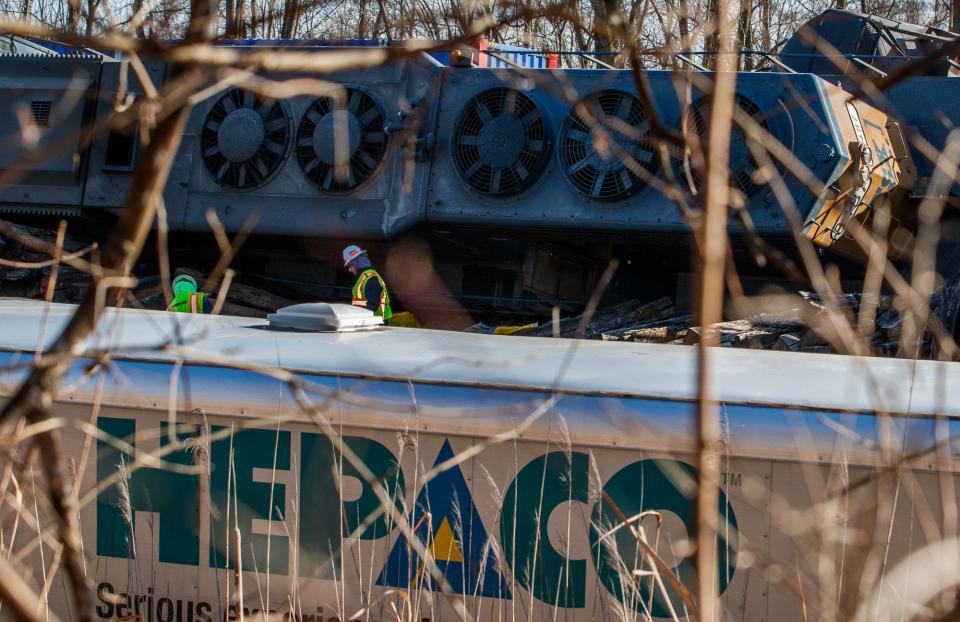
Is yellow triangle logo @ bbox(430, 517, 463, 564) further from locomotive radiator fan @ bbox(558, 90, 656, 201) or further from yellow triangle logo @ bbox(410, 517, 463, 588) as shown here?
locomotive radiator fan @ bbox(558, 90, 656, 201)

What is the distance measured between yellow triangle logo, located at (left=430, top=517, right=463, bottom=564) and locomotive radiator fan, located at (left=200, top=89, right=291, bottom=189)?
7.92 m

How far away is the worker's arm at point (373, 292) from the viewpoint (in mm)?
10312

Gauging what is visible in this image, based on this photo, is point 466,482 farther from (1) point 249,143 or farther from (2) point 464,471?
(1) point 249,143

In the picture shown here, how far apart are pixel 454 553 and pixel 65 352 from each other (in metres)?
2.73

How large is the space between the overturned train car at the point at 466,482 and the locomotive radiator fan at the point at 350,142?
686 centimetres

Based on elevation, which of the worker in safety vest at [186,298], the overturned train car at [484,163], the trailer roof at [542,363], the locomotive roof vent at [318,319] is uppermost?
the overturned train car at [484,163]

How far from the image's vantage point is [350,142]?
10742 mm

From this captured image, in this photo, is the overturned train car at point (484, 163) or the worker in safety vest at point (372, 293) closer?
the overturned train car at point (484, 163)

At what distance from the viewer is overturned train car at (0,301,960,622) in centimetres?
350

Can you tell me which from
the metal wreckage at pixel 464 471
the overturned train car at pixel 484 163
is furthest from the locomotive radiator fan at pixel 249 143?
the metal wreckage at pixel 464 471

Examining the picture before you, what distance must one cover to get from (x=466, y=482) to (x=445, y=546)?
8.5 inches

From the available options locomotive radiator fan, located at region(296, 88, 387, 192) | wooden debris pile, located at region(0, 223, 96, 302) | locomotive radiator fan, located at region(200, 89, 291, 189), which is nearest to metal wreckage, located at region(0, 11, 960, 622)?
locomotive radiator fan, located at region(296, 88, 387, 192)

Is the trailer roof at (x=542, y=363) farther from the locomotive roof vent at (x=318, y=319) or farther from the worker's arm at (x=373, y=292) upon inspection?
the worker's arm at (x=373, y=292)

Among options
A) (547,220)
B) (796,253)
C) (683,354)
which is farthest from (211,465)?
(796,253)
